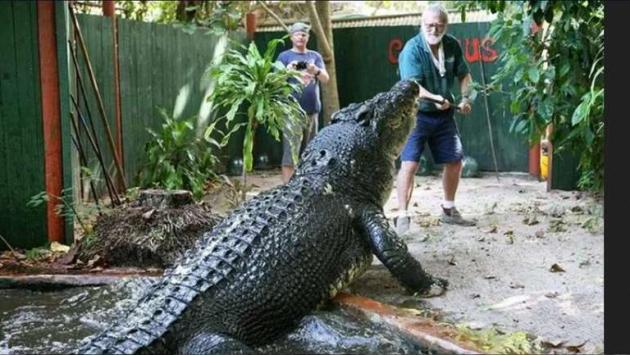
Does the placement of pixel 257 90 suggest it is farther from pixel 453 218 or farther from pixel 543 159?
pixel 543 159

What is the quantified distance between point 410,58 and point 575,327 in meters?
3.31

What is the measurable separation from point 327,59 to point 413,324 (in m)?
7.50

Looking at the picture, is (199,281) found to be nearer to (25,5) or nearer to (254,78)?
(254,78)

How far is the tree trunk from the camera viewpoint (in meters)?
10.7

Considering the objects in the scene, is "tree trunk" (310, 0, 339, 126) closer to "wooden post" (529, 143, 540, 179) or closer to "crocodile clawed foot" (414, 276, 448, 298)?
"wooden post" (529, 143, 540, 179)

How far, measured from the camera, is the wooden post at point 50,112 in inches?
226

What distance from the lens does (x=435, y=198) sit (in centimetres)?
836

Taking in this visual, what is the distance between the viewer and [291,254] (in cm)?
406

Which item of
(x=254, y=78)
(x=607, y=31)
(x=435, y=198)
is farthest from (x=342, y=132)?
(x=435, y=198)

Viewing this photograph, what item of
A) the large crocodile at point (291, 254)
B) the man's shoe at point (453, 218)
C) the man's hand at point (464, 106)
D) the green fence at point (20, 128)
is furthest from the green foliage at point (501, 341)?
the green fence at point (20, 128)

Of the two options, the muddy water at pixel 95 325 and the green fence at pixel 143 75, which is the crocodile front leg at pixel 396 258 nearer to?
the muddy water at pixel 95 325

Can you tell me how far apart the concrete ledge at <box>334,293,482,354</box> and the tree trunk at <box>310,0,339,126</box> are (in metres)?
6.60

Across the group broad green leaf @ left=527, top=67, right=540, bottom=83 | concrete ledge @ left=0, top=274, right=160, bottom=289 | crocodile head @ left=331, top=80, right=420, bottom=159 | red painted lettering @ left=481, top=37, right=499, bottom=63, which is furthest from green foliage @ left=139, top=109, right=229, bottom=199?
red painted lettering @ left=481, top=37, right=499, bottom=63

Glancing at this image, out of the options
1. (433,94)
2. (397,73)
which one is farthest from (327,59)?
(433,94)
